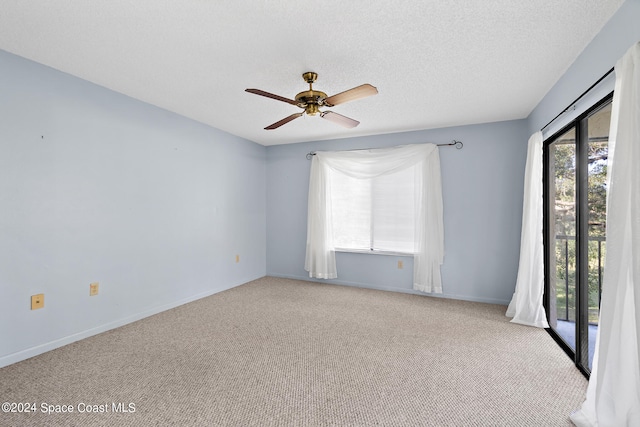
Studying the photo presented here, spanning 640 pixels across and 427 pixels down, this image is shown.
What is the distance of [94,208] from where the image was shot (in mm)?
2840

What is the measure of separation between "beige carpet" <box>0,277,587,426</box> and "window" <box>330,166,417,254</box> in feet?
4.30

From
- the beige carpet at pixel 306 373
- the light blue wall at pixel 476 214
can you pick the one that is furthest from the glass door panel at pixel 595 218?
the light blue wall at pixel 476 214

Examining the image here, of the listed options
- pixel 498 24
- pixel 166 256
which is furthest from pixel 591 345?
pixel 166 256

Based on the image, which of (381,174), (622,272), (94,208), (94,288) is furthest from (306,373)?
(381,174)

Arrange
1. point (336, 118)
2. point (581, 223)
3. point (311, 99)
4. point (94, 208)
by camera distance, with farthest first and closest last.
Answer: point (94, 208) → point (336, 118) → point (311, 99) → point (581, 223)

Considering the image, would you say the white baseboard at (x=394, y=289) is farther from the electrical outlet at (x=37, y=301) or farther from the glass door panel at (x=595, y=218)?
the electrical outlet at (x=37, y=301)

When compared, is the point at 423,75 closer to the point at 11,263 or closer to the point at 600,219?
the point at 600,219

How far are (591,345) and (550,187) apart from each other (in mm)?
1546

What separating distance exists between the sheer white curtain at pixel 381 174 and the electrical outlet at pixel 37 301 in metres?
3.13

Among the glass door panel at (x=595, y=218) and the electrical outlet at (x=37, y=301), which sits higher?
the glass door panel at (x=595, y=218)

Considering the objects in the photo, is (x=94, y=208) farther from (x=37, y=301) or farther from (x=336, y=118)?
(x=336, y=118)

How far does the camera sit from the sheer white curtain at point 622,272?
1.35 meters

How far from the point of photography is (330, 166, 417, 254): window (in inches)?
171

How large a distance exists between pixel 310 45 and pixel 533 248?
280cm
